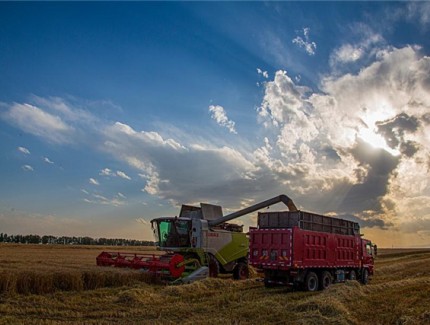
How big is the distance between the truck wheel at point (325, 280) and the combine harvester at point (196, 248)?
4997 mm

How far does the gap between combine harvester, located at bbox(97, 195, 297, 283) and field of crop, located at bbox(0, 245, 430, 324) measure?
1.46m

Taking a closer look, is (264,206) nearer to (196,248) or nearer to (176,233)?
(196,248)

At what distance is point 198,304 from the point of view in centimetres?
1262

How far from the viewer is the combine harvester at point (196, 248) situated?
60.6 feet

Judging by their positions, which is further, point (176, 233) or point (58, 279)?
point (176, 233)

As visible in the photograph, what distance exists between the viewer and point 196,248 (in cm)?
2100

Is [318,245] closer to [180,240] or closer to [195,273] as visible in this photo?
[195,273]

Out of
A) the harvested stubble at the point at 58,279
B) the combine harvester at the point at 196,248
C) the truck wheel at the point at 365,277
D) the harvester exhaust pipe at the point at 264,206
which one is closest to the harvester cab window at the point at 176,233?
the combine harvester at the point at 196,248

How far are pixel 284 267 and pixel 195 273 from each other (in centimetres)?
421

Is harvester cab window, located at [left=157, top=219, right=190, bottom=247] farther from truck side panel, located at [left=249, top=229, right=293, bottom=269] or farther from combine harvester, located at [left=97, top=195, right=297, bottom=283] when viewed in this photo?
truck side panel, located at [left=249, top=229, right=293, bottom=269]

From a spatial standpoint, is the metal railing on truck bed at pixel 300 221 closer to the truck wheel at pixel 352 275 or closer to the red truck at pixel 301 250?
the red truck at pixel 301 250

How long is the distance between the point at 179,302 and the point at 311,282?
6734 mm

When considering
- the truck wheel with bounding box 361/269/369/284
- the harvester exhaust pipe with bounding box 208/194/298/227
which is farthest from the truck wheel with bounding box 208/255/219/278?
the truck wheel with bounding box 361/269/369/284

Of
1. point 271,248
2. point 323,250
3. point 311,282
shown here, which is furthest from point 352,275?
point 271,248
